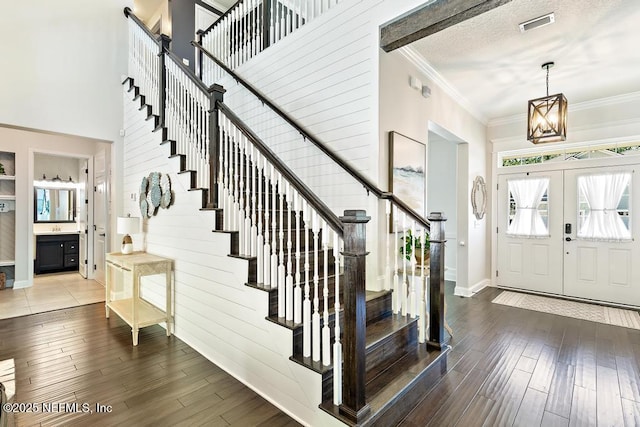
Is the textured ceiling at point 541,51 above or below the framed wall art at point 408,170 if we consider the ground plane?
above

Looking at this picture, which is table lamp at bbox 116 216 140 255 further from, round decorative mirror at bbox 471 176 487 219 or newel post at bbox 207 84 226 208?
round decorative mirror at bbox 471 176 487 219

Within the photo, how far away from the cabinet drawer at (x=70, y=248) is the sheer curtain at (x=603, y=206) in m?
9.86

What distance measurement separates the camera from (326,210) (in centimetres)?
192

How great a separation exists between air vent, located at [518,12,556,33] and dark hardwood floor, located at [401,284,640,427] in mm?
3201

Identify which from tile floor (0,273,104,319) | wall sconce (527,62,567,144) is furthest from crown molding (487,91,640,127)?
tile floor (0,273,104,319)

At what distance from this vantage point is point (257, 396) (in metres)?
2.31

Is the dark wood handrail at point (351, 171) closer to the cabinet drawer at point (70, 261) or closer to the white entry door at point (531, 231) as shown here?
the white entry door at point (531, 231)

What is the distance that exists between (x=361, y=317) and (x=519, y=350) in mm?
2367

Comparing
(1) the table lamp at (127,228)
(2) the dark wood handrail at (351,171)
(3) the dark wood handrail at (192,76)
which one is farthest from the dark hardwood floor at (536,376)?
(1) the table lamp at (127,228)

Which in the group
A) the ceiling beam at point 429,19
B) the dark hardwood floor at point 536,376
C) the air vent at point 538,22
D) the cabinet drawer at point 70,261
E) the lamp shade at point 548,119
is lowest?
the dark hardwood floor at point 536,376

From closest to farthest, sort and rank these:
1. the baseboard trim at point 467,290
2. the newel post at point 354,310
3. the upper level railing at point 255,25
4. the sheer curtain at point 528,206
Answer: the newel post at point 354,310 → the upper level railing at point 255,25 → the baseboard trim at point 467,290 → the sheer curtain at point 528,206

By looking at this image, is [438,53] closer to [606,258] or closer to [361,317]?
[361,317]

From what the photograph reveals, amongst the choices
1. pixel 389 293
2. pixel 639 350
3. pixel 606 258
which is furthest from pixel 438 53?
pixel 606 258

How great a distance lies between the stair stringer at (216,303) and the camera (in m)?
2.11
